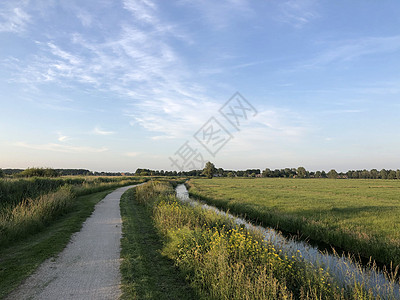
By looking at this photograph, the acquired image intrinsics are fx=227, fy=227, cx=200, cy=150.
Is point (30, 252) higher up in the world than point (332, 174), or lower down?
higher up

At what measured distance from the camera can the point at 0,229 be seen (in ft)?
28.6

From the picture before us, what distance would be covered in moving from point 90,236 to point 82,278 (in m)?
4.44

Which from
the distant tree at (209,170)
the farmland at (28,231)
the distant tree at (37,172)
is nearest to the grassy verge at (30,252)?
the farmland at (28,231)

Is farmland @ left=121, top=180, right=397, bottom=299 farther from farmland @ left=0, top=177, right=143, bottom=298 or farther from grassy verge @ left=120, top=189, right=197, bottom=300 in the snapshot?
farmland @ left=0, top=177, right=143, bottom=298

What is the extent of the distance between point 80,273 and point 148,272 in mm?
1807

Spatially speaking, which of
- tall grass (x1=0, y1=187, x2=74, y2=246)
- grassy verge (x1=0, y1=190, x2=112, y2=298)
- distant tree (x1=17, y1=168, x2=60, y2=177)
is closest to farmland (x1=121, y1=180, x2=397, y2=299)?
grassy verge (x1=0, y1=190, x2=112, y2=298)

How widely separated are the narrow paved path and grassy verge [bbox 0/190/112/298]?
0.27 m

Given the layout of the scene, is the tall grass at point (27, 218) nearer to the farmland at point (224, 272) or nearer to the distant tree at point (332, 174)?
the farmland at point (224, 272)

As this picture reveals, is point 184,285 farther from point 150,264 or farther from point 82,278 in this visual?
point 82,278

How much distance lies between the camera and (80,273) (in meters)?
6.14

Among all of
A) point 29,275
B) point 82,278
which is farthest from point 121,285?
point 29,275

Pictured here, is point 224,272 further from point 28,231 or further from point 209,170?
point 209,170

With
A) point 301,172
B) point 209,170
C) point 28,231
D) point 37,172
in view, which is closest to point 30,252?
point 28,231

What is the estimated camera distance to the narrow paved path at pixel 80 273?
5098 millimetres
